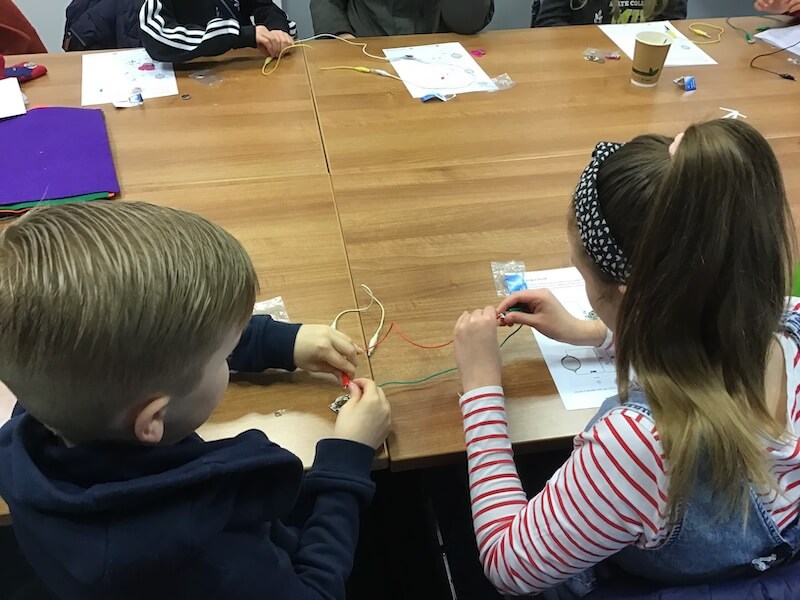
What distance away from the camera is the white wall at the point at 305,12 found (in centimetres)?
279

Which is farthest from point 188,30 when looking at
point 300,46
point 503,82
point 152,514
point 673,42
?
point 152,514

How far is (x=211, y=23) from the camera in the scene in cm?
173

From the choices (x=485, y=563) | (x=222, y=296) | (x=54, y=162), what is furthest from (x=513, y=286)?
(x=54, y=162)

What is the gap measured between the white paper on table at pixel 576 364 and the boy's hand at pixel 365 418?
26 centimetres

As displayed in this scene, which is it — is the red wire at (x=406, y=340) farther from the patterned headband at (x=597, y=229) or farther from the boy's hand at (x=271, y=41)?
the boy's hand at (x=271, y=41)

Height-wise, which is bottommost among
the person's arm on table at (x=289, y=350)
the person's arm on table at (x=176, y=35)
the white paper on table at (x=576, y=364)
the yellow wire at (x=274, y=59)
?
the white paper on table at (x=576, y=364)

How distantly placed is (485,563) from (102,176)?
96 centimetres

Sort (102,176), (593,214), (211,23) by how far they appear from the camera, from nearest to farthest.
A: (593,214) → (102,176) → (211,23)

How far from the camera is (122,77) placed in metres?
1.67

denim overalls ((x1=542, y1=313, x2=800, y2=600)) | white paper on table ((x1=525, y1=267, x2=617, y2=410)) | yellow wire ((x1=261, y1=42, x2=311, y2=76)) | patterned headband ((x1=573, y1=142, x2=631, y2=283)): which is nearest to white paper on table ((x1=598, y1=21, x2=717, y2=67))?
yellow wire ((x1=261, y1=42, x2=311, y2=76))

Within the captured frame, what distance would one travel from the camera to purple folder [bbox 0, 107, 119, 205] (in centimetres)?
127

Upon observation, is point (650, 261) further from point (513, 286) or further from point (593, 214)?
point (513, 286)

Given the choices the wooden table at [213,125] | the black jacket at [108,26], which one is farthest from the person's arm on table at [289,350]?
the black jacket at [108,26]

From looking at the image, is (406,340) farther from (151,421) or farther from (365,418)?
(151,421)
